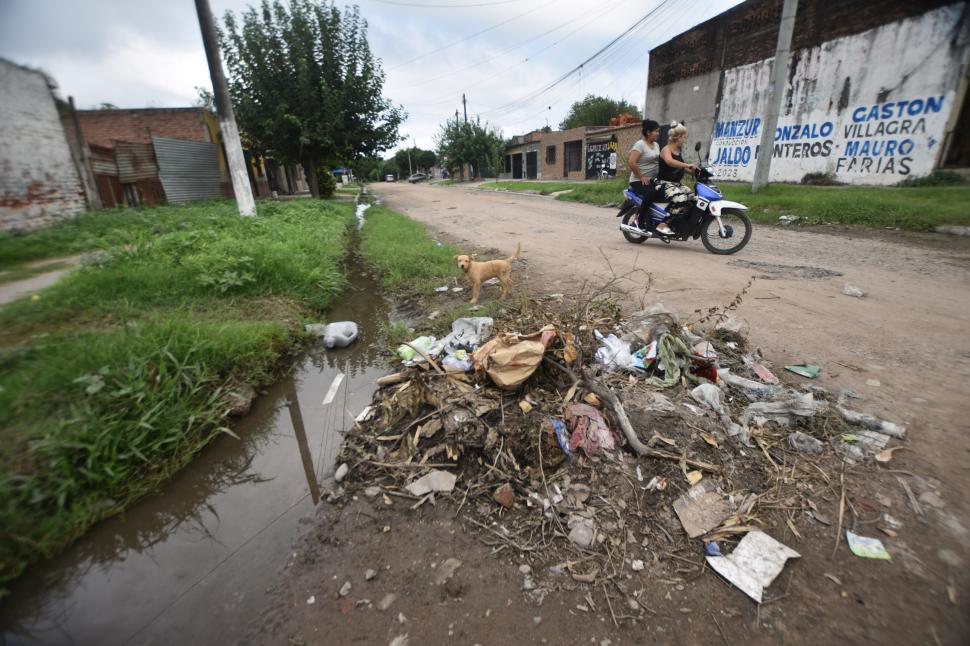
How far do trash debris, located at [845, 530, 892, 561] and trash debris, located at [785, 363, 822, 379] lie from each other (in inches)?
48.4

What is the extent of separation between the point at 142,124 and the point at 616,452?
2067 cm

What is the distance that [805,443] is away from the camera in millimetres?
1942

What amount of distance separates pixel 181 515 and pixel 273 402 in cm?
102

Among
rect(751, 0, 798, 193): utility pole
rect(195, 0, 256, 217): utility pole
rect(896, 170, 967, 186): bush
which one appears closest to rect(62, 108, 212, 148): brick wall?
rect(195, 0, 256, 217): utility pole

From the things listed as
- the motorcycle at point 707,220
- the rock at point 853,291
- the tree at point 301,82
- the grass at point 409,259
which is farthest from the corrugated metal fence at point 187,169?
the rock at point 853,291

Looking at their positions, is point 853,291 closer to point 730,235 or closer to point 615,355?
point 730,235

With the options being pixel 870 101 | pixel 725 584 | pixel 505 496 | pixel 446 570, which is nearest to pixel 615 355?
pixel 505 496

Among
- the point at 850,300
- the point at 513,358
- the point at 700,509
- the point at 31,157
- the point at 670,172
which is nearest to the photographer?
the point at 700,509

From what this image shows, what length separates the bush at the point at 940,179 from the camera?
8.78 meters

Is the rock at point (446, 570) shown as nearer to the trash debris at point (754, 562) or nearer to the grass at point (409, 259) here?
the trash debris at point (754, 562)

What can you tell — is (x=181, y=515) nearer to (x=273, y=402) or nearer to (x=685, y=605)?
(x=273, y=402)

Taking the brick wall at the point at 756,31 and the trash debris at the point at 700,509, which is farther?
the brick wall at the point at 756,31

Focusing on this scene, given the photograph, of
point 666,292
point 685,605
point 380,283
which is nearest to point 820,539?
point 685,605

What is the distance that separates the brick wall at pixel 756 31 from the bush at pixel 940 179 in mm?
3772
